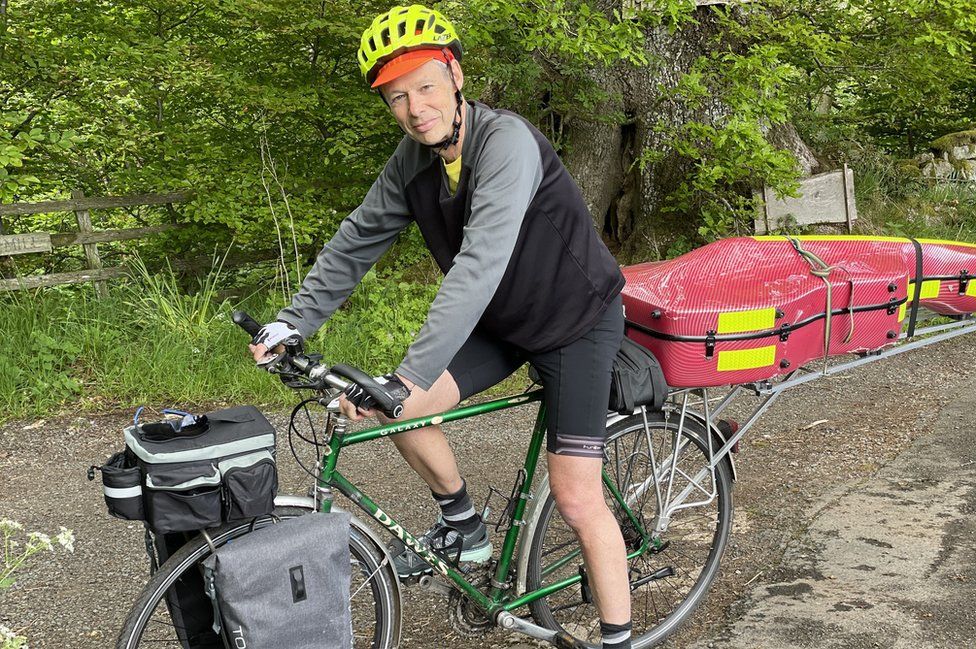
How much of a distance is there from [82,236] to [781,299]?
6006mm

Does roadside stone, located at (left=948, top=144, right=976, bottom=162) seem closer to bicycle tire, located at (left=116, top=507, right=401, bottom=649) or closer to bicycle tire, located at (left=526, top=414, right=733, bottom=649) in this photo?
bicycle tire, located at (left=526, top=414, right=733, bottom=649)

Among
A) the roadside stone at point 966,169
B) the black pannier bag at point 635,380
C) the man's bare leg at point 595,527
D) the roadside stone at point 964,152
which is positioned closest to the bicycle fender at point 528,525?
the man's bare leg at point 595,527

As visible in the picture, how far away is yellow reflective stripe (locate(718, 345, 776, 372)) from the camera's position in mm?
3100

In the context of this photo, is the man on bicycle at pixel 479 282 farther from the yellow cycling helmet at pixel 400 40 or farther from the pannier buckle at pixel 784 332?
the pannier buckle at pixel 784 332

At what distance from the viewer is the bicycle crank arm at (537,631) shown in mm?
3156

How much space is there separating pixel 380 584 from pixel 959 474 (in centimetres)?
335

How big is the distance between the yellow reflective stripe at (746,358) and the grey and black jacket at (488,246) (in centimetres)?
47

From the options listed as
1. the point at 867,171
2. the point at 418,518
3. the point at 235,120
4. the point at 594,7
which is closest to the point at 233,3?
the point at 235,120

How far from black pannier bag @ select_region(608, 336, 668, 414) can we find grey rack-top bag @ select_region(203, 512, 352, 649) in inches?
37.0

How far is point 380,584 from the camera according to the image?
291 centimetres

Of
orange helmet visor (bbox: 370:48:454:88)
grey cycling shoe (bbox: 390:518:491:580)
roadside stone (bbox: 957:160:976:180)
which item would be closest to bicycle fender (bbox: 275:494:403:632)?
grey cycling shoe (bbox: 390:518:491:580)

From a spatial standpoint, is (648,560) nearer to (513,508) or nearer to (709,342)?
(513,508)

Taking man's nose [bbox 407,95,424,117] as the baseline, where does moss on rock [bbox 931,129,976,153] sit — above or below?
below

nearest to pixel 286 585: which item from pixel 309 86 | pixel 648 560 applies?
pixel 648 560
